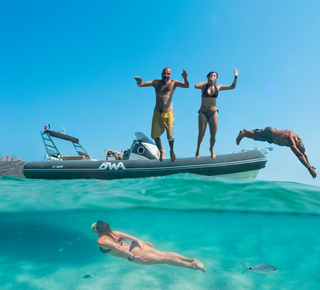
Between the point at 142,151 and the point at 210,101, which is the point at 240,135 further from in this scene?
the point at 142,151

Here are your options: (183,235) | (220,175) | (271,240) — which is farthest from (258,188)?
(183,235)

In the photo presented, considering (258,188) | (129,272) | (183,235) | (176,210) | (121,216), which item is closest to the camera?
(129,272)

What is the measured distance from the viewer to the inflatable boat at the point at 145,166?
9.09 metres

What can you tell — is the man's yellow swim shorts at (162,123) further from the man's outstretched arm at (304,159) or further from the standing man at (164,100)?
the man's outstretched arm at (304,159)

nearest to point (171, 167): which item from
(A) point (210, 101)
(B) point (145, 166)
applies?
(B) point (145, 166)

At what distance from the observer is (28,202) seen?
967cm

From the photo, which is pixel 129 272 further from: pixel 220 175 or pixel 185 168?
pixel 220 175

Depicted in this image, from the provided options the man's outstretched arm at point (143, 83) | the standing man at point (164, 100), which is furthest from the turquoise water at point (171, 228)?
the man's outstretched arm at point (143, 83)

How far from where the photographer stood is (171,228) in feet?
38.5

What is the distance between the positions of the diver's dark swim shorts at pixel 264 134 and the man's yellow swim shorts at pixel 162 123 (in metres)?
2.22

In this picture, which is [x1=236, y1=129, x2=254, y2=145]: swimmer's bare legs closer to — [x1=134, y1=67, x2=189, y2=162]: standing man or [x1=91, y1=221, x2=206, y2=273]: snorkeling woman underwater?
[x1=134, y1=67, x2=189, y2=162]: standing man

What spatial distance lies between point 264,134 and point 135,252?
428 centimetres

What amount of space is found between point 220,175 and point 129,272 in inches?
188

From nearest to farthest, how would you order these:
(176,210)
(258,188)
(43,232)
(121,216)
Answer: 1. (258,188)
2. (176,210)
3. (121,216)
4. (43,232)
